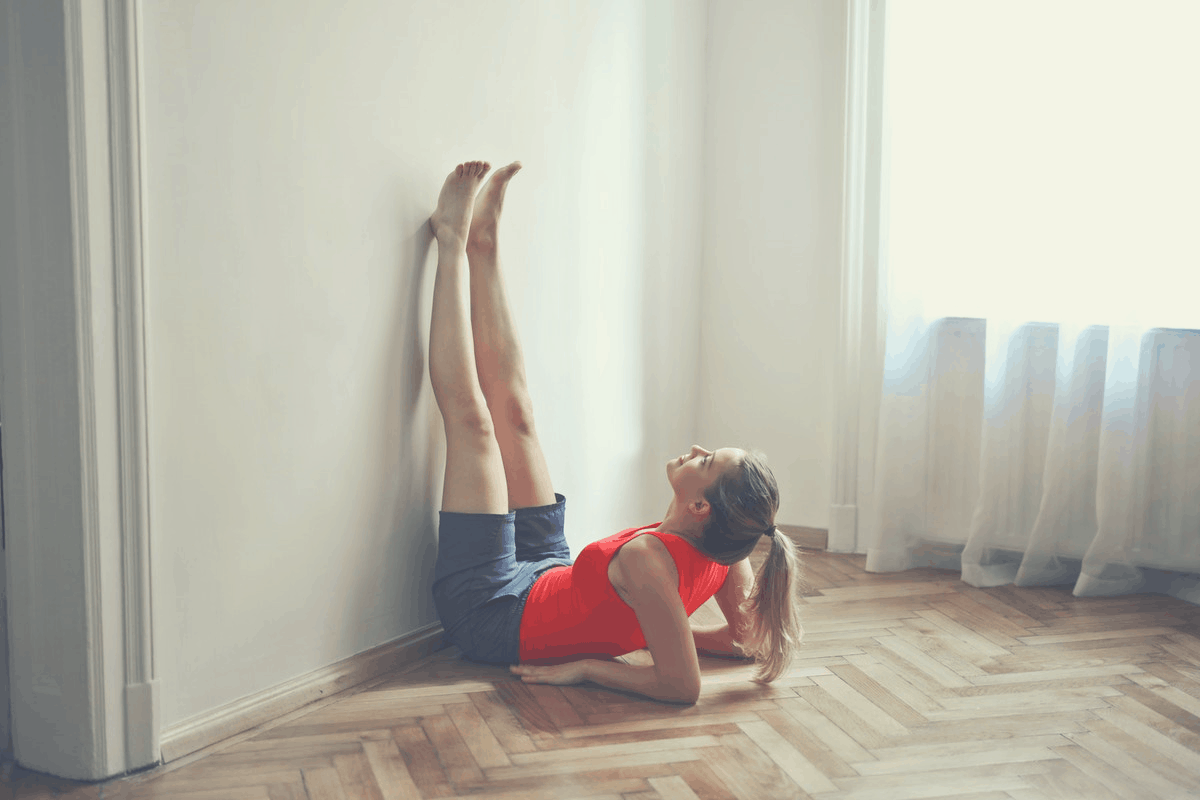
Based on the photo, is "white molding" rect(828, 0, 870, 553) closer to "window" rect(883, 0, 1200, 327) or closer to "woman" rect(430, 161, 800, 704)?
Result: "window" rect(883, 0, 1200, 327)

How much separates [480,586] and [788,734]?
0.66m

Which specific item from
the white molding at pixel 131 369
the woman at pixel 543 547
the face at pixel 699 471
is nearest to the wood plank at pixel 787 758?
the woman at pixel 543 547

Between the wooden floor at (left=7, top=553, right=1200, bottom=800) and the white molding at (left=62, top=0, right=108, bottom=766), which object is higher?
the white molding at (left=62, top=0, right=108, bottom=766)

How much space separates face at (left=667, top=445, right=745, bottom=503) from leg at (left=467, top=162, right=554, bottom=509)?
42 cm

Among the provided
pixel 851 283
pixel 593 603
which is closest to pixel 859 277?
pixel 851 283

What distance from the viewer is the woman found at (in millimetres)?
1805

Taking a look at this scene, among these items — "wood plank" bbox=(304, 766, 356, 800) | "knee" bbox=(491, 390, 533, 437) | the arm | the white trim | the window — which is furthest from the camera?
the white trim

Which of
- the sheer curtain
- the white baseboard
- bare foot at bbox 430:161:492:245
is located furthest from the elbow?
the sheer curtain

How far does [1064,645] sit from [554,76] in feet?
5.89

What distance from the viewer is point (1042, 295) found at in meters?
2.66

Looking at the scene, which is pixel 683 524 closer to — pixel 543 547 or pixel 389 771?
pixel 543 547

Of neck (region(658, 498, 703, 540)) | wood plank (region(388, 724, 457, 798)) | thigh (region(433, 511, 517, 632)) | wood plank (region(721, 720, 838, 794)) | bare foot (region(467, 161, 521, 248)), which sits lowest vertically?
wood plank (region(721, 720, 838, 794))

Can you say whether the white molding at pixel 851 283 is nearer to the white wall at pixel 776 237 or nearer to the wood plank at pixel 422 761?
the white wall at pixel 776 237

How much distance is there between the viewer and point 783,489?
10.3 ft
